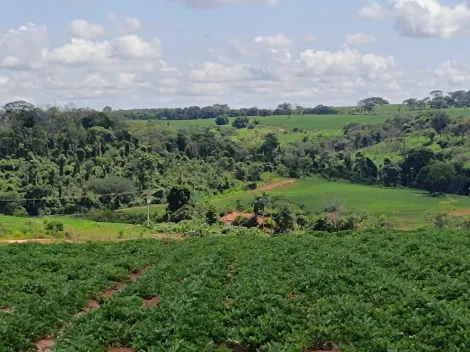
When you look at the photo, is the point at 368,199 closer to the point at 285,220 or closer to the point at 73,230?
the point at 285,220

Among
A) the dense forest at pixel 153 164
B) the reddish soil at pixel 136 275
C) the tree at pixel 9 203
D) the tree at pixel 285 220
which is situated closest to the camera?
the reddish soil at pixel 136 275

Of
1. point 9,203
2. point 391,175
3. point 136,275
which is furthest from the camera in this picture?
point 391,175

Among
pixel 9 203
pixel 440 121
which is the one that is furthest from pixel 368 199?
pixel 9 203

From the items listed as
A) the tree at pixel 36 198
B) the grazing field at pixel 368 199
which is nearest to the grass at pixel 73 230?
the tree at pixel 36 198

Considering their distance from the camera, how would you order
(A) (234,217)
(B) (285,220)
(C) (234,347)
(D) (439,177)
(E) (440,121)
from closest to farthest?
(C) (234,347), (B) (285,220), (A) (234,217), (D) (439,177), (E) (440,121)

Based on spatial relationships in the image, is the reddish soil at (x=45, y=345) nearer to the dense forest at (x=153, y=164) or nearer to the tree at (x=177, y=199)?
the dense forest at (x=153, y=164)

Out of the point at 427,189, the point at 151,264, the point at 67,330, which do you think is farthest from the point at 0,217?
the point at 427,189
